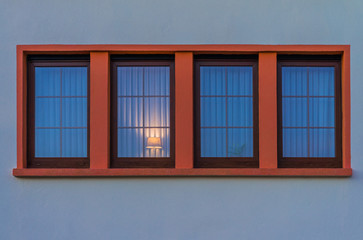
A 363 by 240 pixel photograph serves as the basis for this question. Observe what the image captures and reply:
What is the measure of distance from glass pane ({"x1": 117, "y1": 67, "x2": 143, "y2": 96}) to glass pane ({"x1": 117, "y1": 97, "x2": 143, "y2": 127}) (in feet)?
0.40

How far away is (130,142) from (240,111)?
1711 millimetres

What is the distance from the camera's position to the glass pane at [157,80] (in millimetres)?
5551

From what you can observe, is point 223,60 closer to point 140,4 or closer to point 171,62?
point 171,62

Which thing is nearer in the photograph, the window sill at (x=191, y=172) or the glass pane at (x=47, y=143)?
the window sill at (x=191, y=172)

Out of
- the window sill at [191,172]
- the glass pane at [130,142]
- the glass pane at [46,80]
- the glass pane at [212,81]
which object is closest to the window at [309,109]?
the window sill at [191,172]

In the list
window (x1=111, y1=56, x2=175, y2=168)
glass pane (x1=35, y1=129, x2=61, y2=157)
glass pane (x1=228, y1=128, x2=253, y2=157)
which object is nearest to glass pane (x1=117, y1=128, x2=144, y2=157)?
window (x1=111, y1=56, x2=175, y2=168)

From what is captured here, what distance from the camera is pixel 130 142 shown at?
18.2ft

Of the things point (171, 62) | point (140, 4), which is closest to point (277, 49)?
point (171, 62)

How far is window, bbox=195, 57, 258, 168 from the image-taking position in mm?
5504

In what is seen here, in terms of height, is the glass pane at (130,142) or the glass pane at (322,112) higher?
the glass pane at (322,112)

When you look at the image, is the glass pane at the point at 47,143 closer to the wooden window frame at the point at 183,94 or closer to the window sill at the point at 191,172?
the wooden window frame at the point at 183,94

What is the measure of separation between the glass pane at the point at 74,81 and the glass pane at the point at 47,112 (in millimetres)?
223

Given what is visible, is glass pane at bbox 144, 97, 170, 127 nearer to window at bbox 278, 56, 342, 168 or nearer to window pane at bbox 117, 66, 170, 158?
window pane at bbox 117, 66, 170, 158

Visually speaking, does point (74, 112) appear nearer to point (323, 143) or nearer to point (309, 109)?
point (309, 109)
